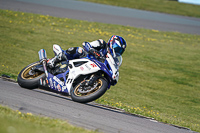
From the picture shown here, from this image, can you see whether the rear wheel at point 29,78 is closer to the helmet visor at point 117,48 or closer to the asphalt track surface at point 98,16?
the helmet visor at point 117,48

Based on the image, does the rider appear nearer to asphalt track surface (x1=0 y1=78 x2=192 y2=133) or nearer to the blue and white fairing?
the blue and white fairing

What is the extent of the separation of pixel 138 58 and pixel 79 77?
9.59m

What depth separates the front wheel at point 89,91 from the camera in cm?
665

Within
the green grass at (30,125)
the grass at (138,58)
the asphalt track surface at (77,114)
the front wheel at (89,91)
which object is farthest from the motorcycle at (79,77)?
the green grass at (30,125)

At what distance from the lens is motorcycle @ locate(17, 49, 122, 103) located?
22.6 ft

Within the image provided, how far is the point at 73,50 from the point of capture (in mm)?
7680

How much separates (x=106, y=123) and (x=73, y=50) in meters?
2.65

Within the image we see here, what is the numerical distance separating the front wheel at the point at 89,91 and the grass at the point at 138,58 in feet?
4.92

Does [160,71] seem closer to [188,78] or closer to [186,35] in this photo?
[188,78]

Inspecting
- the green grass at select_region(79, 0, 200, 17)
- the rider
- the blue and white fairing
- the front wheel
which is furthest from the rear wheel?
the green grass at select_region(79, 0, 200, 17)

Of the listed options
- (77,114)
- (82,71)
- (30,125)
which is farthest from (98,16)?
(30,125)

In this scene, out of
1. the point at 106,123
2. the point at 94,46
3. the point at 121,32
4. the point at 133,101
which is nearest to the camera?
the point at 106,123

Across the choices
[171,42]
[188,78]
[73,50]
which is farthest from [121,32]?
[73,50]

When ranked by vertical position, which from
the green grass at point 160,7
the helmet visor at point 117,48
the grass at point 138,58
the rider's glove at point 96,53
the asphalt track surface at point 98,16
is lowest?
the grass at point 138,58
